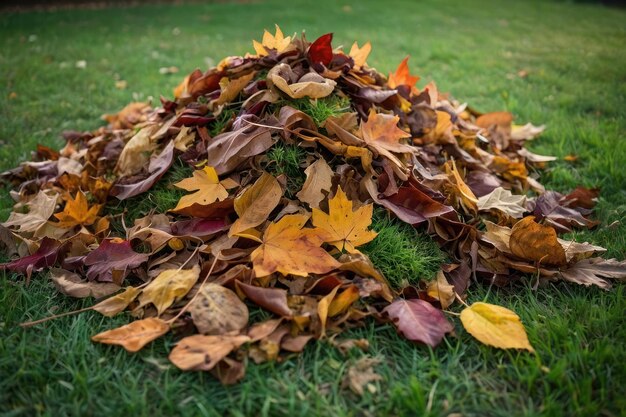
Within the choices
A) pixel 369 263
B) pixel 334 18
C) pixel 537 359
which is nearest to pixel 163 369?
pixel 369 263

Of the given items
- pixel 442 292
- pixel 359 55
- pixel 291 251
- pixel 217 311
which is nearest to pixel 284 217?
pixel 291 251

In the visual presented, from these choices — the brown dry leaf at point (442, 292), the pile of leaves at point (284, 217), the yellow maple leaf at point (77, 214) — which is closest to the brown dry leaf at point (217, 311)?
the pile of leaves at point (284, 217)

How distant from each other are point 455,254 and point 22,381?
1.49 metres

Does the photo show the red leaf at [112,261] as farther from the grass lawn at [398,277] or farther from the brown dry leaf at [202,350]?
the brown dry leaf at [202,350]

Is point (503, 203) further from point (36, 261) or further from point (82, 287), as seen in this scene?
point (36, 261)

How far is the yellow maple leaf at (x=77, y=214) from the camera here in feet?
6.60

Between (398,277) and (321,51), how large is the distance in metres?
1.11

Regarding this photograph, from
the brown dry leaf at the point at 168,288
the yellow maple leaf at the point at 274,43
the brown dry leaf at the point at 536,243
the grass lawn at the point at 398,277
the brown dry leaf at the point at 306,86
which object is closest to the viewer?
the grass lawn at the point at 398,277

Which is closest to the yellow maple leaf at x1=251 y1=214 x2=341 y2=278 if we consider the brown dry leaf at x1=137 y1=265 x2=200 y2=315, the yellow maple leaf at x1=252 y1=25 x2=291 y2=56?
the brown dry leaf at x1=137 y1=265 x2=200 y2=315

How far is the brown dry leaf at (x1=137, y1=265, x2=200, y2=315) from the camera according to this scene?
1521mm

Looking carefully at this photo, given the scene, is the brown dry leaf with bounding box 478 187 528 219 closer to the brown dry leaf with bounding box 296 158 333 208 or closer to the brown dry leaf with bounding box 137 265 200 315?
the brown dry leaf with bounding box 296 158 333 208

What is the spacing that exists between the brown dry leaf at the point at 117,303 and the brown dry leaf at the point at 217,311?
0.81 feet

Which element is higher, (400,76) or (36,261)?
(400,76)

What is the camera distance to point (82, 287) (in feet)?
5.49
